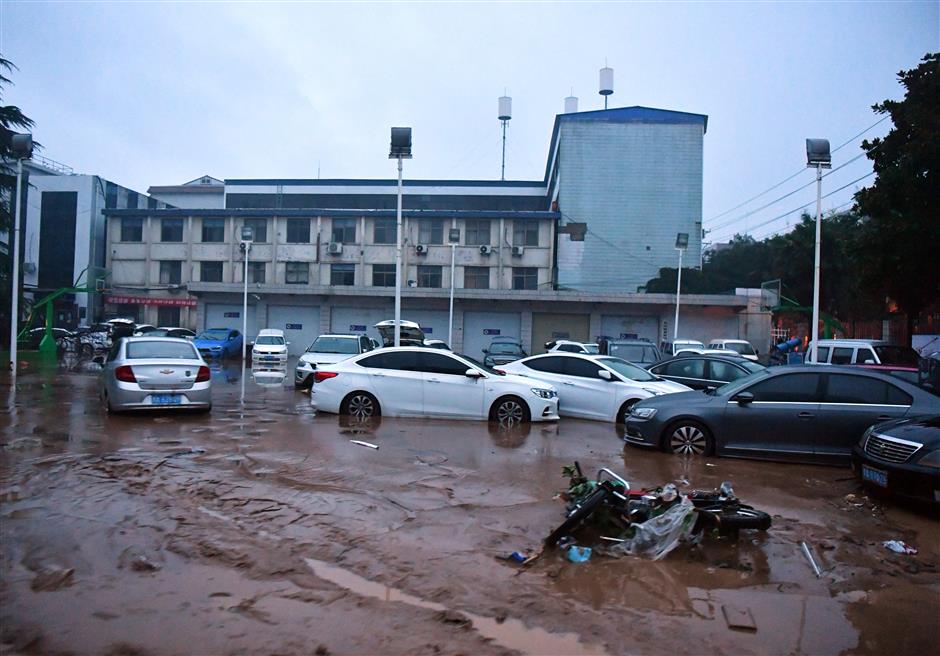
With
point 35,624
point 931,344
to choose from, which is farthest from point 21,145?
point 931,344

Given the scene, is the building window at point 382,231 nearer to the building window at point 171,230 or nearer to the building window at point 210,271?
the building window at point 210,271

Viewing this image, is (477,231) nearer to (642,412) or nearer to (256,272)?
(256,272)

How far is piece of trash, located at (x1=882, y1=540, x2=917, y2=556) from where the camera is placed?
598cm

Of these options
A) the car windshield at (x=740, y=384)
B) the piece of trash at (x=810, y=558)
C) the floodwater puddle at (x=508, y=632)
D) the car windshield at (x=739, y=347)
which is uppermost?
the car windshield at (x=739, y=347)

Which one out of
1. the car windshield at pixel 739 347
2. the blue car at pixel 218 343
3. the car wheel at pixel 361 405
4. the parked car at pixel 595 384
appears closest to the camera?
the car wheel at pixel 361 405

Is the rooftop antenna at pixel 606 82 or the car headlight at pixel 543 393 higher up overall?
the rooftop antenna at pixel 606 82

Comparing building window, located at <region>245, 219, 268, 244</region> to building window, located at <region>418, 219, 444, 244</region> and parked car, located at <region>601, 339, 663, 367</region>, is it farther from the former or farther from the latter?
parked car, located at <region>601, 339, 663, 367</region>

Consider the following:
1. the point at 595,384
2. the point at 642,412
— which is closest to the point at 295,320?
the point at 595,384

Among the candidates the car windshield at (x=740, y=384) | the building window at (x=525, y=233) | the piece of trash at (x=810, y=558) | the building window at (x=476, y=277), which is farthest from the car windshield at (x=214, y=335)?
the piece of trash at (x=810, y=558)

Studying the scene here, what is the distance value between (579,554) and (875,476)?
161 inches

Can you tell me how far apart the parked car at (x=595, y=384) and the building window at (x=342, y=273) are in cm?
3490

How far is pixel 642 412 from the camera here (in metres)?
10.4

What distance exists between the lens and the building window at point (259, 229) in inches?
1913

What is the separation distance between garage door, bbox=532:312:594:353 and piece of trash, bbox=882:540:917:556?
1327 inches
